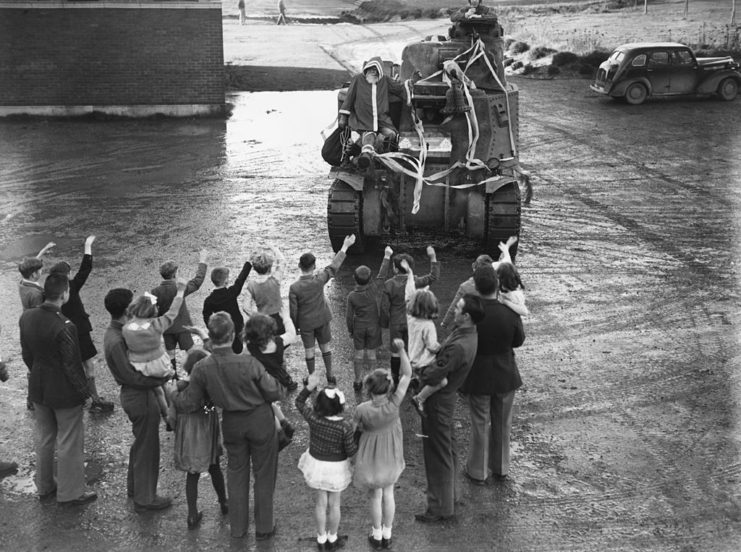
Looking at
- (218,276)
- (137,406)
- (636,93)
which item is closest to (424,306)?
(218,276)

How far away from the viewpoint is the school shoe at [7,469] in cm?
804

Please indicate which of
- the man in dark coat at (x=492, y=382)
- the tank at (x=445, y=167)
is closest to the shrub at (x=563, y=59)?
the tank at (x=445, y=167)

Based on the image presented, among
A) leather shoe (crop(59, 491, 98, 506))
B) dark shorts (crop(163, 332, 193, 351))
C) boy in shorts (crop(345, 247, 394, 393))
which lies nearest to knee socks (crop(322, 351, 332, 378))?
boy in shorts (crop(345, 247, 394, 393))

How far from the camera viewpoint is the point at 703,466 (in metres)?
8.05

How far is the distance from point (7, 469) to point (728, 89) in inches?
865

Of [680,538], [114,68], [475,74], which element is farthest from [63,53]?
[680,538]

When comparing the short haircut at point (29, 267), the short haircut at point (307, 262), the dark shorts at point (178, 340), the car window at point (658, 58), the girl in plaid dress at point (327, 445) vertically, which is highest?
the car window at point (658, 58)

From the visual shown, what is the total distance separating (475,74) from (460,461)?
24.6 ft

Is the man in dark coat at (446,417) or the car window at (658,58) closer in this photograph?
the man in dark coat at (446,417)

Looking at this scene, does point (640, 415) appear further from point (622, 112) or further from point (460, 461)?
point (622, 112)

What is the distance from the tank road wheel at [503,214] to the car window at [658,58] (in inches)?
519

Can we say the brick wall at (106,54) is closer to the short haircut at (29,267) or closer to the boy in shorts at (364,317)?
the boy in shorts at (364,317)

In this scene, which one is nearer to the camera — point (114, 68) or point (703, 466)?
point (703, 466)

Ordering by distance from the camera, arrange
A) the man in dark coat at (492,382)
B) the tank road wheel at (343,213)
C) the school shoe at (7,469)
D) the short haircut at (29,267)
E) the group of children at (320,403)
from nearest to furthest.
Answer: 1. the group of children at (320,403)
2. the man in dark coat at (492,382)
3. the school shoe at (7,469)
4. the short haircut at (29,267)
5. the tank road wheel at (343,213)
